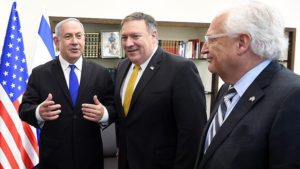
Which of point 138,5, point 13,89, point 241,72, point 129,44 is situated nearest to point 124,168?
point 129,44

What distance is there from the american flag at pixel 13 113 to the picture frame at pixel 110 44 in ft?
4.80

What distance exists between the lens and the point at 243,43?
43.0 inches

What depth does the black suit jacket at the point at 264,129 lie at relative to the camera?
92cm

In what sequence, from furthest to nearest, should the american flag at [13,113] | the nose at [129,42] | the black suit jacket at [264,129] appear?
the american flag at [13,113] → the nose at [129,42] → the black suit jacket at [264,129]

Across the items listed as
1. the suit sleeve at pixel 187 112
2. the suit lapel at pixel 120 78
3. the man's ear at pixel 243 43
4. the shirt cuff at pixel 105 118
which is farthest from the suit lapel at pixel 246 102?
the shirt cuff at pixel 105 118

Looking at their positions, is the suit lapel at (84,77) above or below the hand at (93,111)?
above

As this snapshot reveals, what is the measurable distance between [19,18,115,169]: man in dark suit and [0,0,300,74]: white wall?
5.77 feet

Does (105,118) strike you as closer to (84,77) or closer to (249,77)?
(84,77)

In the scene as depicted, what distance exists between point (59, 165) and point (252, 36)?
1.58m

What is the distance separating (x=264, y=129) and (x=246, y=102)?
0.44ft

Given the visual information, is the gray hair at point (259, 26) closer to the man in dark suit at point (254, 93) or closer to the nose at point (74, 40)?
the man in dark suit at point (254, 93)

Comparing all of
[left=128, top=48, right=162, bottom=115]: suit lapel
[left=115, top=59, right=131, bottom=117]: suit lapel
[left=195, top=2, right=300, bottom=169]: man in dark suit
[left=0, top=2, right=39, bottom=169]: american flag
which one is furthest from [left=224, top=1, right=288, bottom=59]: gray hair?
[left=0, top=2, right=39, bottom=169]: american flag

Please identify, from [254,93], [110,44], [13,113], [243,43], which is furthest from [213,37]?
[110,44]

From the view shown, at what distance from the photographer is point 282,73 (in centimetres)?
107
